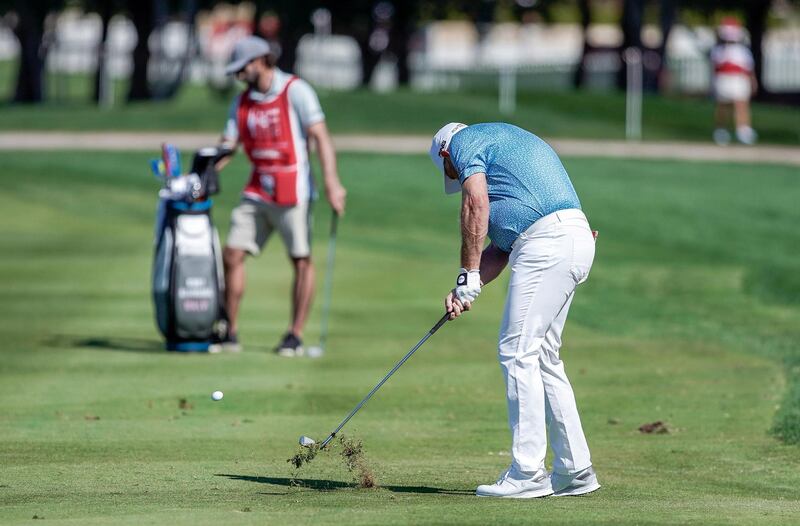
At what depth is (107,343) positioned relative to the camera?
41.5 ft

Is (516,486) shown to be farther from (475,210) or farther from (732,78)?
(732,78)

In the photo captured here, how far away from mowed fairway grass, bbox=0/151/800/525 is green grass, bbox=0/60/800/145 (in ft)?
36.3

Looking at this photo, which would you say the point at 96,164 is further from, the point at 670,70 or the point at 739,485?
the point at 670,70

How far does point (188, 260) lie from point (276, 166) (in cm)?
98

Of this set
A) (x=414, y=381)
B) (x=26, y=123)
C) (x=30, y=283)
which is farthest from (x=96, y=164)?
(x=414, y=381)

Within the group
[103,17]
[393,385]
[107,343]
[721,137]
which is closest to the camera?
[393,385]

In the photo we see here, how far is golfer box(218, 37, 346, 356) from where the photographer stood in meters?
11.7

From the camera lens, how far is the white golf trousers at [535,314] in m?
7.45

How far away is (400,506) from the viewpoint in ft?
23.2

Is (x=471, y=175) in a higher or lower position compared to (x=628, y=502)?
higher

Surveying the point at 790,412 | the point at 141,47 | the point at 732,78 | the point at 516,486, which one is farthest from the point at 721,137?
the point at 516,486

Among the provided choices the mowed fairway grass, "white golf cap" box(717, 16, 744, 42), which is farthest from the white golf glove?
"white golf cap" box(717, 16, 744, 42)

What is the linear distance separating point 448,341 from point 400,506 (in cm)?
595

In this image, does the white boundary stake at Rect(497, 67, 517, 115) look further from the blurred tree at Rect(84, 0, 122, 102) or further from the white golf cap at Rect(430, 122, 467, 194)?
the white golf cap at Rect(430, 122, 467, 194)
